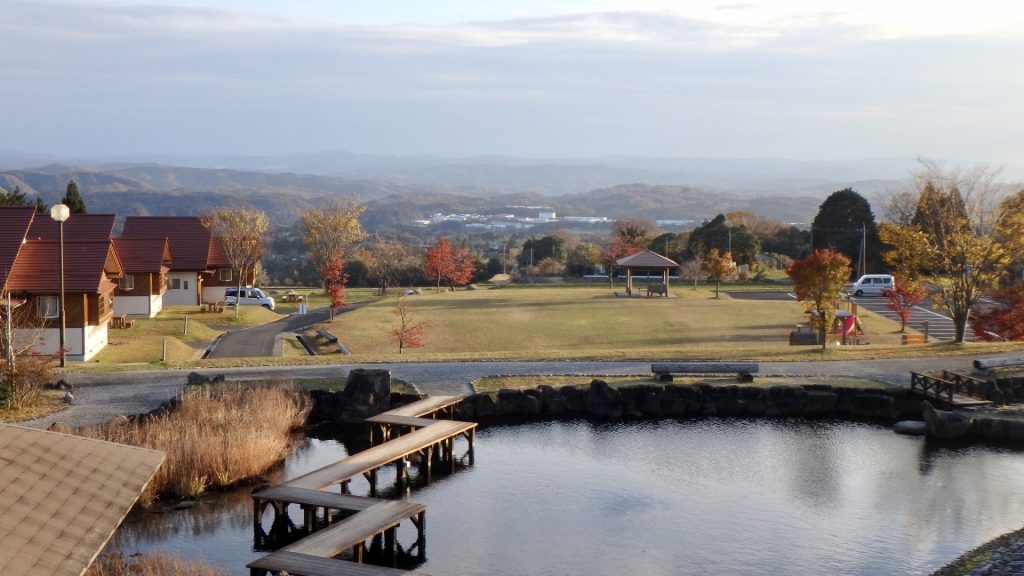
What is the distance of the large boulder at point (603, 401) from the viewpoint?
77.6 ft

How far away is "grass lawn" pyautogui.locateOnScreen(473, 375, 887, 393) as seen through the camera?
25.0 meters

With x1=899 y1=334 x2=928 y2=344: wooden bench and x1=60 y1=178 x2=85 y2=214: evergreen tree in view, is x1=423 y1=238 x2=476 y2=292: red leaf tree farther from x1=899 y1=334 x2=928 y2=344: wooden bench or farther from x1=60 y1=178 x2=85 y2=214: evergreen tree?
x1=899 y1=334 x2=928 y2=344: wooden bench

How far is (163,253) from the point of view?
43.5 meters

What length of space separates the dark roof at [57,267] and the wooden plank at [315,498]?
1825 centimetres

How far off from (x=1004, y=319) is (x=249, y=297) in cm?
3456

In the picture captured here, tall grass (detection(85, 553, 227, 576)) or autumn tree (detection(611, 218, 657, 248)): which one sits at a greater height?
autumn tree (detection(611, 218, 657, 248))

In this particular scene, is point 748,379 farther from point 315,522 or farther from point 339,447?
point 315,522

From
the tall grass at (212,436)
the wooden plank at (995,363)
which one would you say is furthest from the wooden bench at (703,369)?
the tall grass at (212,436)

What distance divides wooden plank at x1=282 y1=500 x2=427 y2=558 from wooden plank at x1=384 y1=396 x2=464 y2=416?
230 inches

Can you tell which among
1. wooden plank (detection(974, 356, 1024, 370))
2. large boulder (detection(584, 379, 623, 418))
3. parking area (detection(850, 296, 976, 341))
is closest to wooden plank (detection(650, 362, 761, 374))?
large boulder (detection(584, 379, 623, 418))

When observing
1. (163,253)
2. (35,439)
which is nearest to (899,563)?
(35,439)

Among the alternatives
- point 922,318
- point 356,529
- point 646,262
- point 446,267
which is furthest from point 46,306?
point 922,318

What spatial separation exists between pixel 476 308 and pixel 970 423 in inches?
1076

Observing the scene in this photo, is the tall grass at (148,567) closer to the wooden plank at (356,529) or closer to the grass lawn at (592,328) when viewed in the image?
the wooden plank at (356,529)
